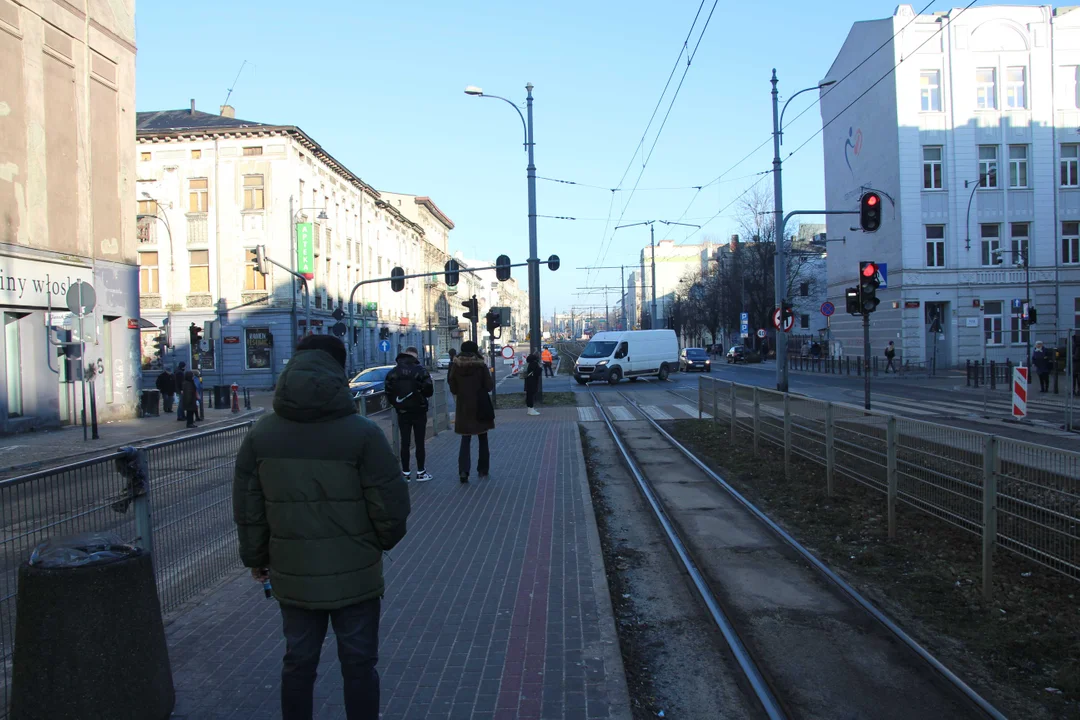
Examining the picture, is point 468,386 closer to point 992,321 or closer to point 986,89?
point 992,321

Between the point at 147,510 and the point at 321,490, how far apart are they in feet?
5.91

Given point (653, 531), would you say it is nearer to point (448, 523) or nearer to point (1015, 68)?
point (448, 523)

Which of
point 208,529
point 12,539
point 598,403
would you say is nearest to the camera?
point 12,539

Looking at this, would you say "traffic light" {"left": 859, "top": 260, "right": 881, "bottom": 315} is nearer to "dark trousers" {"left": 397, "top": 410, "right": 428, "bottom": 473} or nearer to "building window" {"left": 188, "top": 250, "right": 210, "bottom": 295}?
"dark trousers" {"left": 397, "top": 410, "right": 428, "bottom": 473}

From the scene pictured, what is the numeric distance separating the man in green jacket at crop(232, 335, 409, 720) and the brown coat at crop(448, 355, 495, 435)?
666cm

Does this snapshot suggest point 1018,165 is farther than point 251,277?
No

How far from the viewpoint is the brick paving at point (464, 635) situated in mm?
3871

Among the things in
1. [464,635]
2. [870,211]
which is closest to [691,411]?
[870,211]

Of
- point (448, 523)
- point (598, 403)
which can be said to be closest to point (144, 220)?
point (598, 403)

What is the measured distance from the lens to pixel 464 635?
15.7ft

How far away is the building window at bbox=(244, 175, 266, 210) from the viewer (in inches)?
1663

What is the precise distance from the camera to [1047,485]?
16.9 feet

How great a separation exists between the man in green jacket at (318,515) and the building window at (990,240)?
143 ft

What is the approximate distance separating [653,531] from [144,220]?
41511 mm
